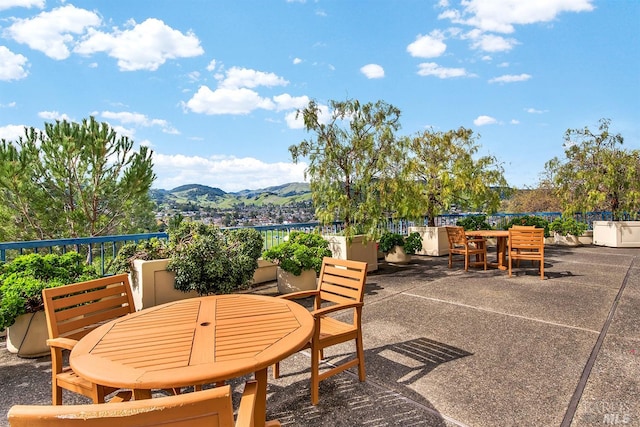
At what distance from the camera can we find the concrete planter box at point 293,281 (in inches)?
197

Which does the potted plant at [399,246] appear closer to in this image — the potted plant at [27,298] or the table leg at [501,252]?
the table leg at [501,252]

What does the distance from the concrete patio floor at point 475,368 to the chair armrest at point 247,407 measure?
938 mm

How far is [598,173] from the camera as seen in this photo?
10.4 m

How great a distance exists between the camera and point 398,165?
6496mm

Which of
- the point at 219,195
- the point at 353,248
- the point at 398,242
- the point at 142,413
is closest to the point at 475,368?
the point at 142,413

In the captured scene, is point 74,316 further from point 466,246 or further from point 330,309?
point 466,246

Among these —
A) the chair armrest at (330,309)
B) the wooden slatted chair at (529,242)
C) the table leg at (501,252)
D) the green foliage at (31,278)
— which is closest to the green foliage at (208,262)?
the green foliage at (31,278)

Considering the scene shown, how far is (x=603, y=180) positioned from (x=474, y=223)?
4276mm

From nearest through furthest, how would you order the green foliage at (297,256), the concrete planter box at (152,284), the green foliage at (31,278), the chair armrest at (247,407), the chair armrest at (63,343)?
1. the chair armrest at (247,407)
2. the chair armrest at (63,343)
3. the green foliage at (31,278)
4. the concrete planter box at (152,284)
5. the green foliage at (297,256)

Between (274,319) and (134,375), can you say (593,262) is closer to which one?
(274,319)

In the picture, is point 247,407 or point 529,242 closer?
point 247,407

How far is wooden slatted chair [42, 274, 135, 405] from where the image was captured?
1.71 meters

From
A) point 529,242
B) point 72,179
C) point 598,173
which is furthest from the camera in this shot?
point 72,179

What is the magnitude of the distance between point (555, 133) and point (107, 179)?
15311 mm
